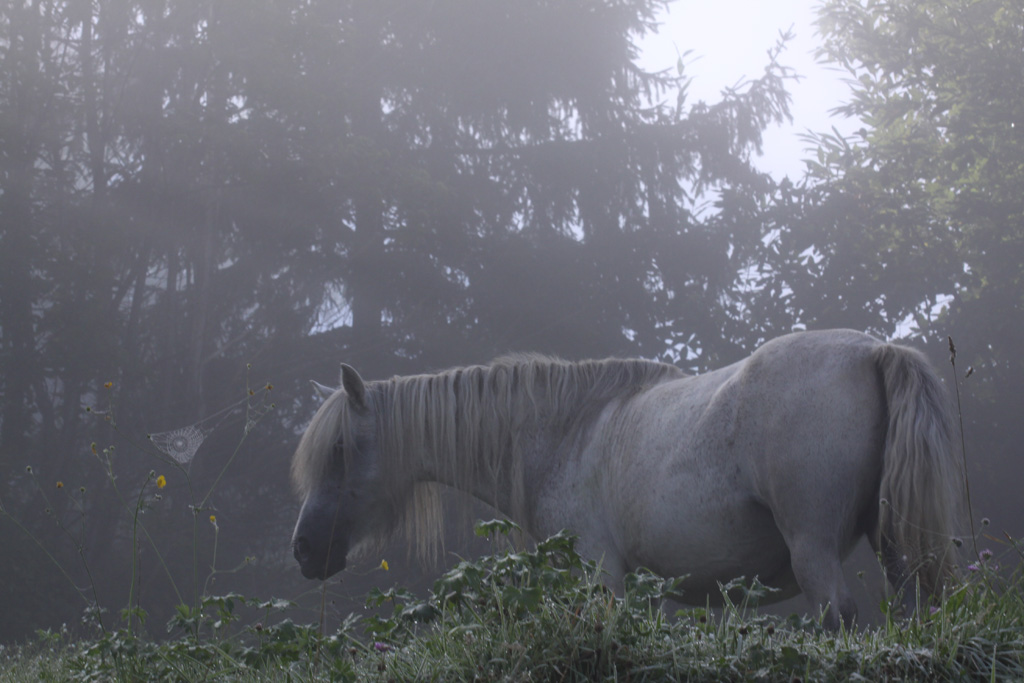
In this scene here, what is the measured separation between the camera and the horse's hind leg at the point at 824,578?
2842 millimetres

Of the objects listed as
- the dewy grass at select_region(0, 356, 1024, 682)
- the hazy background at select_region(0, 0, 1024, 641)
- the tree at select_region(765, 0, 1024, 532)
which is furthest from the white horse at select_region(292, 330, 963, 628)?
the tree at select_region(765, 0, 1024, 532)

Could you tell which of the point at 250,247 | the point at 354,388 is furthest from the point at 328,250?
the point at 354,388

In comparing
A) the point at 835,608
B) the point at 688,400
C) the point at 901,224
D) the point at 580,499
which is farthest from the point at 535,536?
the point at 901,224

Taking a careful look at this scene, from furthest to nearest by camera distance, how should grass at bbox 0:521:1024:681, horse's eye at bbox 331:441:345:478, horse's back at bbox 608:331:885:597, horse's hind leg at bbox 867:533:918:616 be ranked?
1. horse's eye at bbox 331:441:345:478
2. horse's back at bbox 608:331:885:597
3. horse's hind leg at bbox 867:533:918:616
4. grass at bbox 0:521:1024:681

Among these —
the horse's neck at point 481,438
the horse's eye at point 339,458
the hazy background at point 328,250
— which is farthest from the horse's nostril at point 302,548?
the hazy background at point 328,250

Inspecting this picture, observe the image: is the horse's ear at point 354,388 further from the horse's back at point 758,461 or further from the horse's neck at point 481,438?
the horse's back at point 758,461

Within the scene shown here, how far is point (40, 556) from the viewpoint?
10.1 metres

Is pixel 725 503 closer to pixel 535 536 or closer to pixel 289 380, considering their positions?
pixel 535 536

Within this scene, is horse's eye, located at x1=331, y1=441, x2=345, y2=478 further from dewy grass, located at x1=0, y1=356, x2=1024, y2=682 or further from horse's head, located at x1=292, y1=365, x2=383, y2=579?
dewy grass, located at x1=0, y1=356, x2=1024, y2=682

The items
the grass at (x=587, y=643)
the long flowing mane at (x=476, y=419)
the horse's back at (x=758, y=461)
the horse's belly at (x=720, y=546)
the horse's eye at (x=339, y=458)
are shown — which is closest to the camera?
the grass at (x=587, y=643)

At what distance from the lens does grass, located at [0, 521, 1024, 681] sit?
5.80 feet

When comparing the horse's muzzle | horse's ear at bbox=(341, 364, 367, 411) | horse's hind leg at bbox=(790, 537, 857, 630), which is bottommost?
the horse's muzzle

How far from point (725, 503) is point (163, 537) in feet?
30.7

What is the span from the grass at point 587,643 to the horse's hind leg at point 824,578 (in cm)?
63
